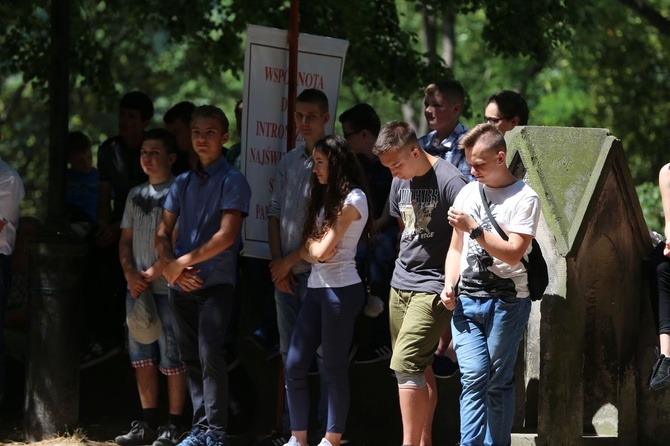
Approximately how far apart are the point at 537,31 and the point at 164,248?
205 inches

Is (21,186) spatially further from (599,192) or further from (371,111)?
(599,192)

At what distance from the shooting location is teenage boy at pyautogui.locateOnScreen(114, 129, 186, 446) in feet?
22.2

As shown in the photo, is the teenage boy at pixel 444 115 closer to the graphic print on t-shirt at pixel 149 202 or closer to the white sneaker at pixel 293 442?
the graphic print on t-shirt at pixel 149 202

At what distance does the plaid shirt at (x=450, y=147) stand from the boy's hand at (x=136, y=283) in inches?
80.3

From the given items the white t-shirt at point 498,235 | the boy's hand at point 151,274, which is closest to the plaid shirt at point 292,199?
the boy's hand at point 151,274

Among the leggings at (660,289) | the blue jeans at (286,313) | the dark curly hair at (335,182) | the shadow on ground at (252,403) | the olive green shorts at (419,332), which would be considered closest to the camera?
the olive green shorts at (419,332)

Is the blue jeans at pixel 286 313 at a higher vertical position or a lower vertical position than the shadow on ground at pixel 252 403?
higher

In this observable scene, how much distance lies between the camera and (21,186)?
282 inches

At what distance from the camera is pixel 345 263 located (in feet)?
20.3

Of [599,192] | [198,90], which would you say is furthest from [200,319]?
[198,90]

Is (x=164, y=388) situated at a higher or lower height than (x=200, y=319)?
lower

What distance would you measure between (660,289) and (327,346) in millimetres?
1947

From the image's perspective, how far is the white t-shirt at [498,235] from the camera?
5.50m

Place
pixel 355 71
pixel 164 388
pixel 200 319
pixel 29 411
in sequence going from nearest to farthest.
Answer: pixel 200 319, pixel 29 411, pixel 164 388, pixel 355 71
